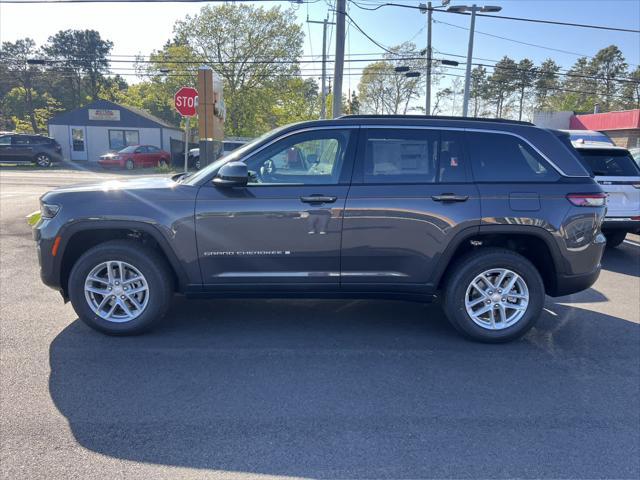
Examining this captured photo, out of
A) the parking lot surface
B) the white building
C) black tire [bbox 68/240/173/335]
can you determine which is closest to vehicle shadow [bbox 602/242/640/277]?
the parking lot surface

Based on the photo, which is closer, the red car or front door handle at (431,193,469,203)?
front door handle at (431,193,469,203)

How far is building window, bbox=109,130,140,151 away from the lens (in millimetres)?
37656

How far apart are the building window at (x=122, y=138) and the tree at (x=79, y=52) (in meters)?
34.4

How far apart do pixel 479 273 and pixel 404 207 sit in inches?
36.3

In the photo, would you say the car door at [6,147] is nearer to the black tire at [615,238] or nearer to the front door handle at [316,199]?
the front door handle at [316,199]

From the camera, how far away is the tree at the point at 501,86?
198 ft

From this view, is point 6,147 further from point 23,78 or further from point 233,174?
point 23,78

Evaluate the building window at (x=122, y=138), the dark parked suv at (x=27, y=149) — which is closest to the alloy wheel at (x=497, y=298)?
the dark parked suv at (x=27, y=149)

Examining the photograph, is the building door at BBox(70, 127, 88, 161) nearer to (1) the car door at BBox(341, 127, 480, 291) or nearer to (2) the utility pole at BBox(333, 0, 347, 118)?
(2) the utility pole at BBox(333, 0, 347, 118)

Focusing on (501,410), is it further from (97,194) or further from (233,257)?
(97,194)

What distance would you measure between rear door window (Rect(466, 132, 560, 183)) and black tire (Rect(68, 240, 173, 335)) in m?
2.91

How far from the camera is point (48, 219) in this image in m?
4.13

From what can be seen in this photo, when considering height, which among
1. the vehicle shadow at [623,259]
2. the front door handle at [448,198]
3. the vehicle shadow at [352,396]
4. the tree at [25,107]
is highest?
the tree at [25,107]

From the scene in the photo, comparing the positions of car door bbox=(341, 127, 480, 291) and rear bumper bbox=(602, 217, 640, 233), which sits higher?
car door bbox=(341, 127, 480, 291)
